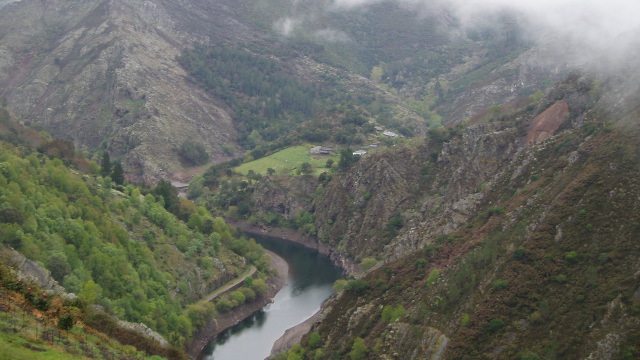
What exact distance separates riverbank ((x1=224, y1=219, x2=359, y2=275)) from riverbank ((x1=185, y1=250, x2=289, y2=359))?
10.8 meters

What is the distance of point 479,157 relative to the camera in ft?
362

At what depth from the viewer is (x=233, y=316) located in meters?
92.6

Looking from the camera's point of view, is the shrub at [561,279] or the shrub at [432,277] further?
the shrub at [432,277]

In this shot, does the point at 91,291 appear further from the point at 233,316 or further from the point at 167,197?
the point at 167,197

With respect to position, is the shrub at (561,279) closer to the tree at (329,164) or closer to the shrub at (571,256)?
the shrub at (571,256)

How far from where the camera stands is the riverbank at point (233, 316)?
273 feet

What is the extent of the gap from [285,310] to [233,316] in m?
8.48

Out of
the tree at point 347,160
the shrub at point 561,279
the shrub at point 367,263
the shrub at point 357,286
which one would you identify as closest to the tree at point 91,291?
the shrub at point 357,286

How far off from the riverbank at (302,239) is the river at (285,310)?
1390 mm

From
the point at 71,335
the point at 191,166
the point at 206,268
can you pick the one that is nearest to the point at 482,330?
the point at 71,335

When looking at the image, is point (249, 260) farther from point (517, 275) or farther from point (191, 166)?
point (191, 166)

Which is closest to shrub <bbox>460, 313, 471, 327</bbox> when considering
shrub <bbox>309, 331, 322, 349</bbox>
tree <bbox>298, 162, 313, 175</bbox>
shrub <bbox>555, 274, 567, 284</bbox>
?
shrub <bbox>555, 274, 567, 284</bbox>

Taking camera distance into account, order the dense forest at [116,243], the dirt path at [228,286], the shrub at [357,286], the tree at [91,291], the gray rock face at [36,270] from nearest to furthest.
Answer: the gray rock face at [36,270] → the tree at [91,291] → the dense forest at [116,243] → the shrub at [357,286] → the dirt path at [228,286]

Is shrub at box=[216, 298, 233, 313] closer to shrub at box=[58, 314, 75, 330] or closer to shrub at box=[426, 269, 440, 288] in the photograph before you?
shrub at box=[426, 269, 440, 288]
